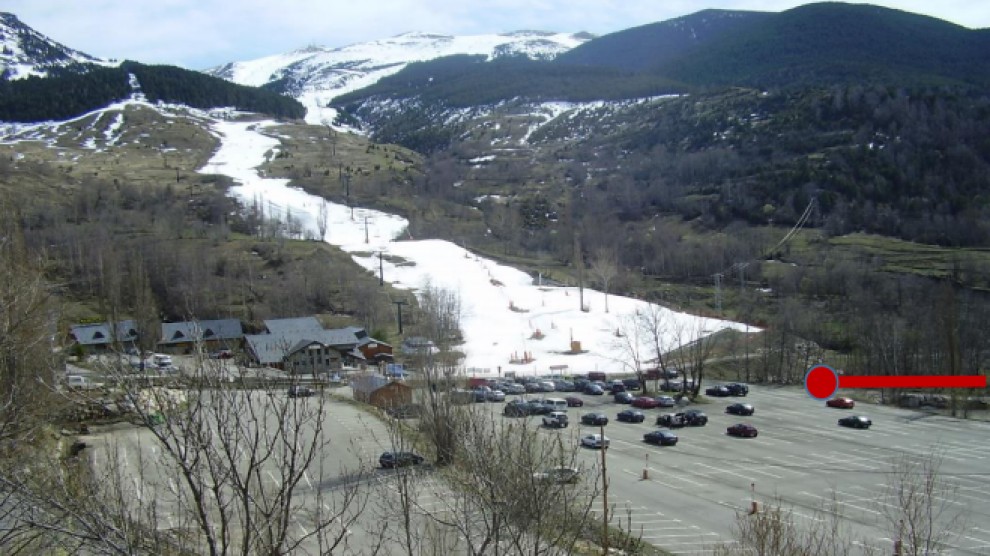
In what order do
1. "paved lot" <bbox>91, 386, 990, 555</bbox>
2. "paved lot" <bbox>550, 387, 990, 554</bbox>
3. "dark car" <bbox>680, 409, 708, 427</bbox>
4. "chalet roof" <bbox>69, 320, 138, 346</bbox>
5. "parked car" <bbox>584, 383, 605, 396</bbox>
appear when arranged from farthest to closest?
"chalet roof" <bbox>69, 320, 138, 346</bbox>, "parked car" <bbox>584, 383, 605, 396</bbox>, "dark car" <bbox>680, 409, 708, 427</bbox>, "paved lot" <bbox>550, 387, 990, 554</bbox>, "paved lot" <bbox>91, 386, 990, 555</bbox>

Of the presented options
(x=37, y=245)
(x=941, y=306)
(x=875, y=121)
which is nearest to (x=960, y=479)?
(x=941, y=306)

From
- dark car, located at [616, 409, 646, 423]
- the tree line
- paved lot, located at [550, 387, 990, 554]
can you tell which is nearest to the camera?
paved lot, located at [550, 387, 990, 554]

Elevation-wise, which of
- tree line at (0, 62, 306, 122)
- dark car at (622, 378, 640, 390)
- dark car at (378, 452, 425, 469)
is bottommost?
dark car at (622, 378, 640, 390)

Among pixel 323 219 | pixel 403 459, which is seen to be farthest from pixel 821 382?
pixel 323 219

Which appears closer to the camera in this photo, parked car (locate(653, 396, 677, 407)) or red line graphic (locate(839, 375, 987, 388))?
red line graphic (locate(839, 375, 987, 388))

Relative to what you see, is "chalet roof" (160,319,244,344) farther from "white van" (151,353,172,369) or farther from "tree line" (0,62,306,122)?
"tree line" (0,62,306,122)

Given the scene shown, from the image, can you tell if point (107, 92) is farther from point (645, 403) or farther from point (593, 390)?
point (645, 403)

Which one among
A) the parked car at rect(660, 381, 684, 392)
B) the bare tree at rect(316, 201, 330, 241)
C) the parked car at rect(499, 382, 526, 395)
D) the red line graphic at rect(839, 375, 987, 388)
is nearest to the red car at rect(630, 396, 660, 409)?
the parked car at rect(660, 381, 684, 392)
